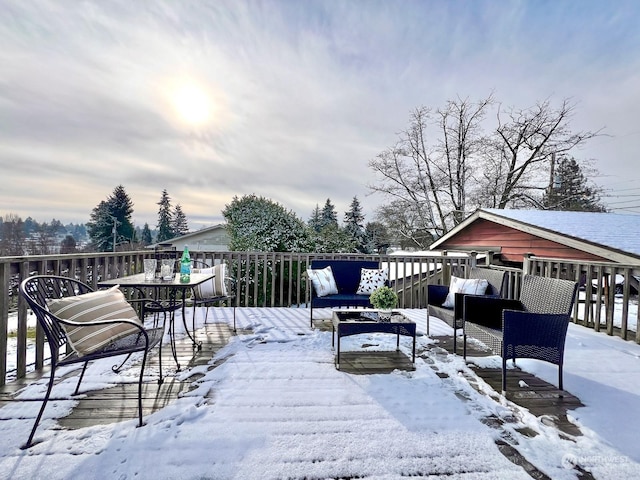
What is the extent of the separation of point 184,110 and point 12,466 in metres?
5.40

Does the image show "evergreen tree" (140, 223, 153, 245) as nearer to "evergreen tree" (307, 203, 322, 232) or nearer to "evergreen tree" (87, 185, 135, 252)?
"evergreen tree" (87, 185, 135, 252)

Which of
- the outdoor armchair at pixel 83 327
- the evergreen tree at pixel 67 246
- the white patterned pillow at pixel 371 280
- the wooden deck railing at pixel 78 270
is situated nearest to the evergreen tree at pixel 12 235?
the evergreen tree at pixel 67 246

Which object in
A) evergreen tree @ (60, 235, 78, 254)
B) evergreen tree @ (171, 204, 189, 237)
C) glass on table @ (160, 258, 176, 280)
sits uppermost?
evergreen tree @ (171, 204, 189, 237)

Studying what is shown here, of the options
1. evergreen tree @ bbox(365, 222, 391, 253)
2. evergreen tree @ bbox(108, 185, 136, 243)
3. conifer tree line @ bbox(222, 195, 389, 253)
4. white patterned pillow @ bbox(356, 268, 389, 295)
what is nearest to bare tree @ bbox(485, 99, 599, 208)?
evergreen tree @ bbox(365, 222, 391, 253)

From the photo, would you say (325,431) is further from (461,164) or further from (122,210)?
(122,210)

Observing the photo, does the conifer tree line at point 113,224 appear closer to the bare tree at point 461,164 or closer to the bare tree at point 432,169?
the bare tree at point 432,169

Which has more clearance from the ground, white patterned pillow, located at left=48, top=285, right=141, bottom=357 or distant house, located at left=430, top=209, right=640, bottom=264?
distant house, located at left=430, top=209, right=640, bottom=264

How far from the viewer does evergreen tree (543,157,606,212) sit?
1512 cm

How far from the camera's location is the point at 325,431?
5.78 ft

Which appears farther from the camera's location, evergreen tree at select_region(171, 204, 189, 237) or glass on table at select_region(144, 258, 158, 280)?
evergreen tree at select_region(171, 204, 189, 237)

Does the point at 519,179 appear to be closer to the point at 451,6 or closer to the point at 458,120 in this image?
the point at 458,120

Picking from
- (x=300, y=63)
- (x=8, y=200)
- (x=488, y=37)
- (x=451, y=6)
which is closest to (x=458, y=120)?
(x=488, y=37)

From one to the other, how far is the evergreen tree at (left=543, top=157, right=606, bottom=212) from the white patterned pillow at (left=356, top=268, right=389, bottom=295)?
48.9 ft

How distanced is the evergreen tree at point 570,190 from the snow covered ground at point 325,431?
15465 millimetres
